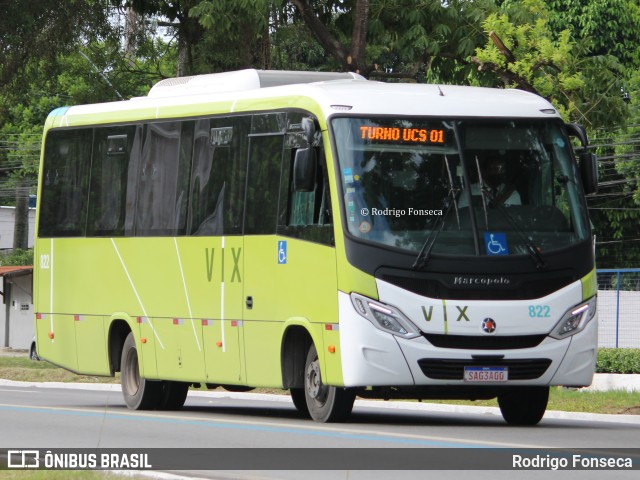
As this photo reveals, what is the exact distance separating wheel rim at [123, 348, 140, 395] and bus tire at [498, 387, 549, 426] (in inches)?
200

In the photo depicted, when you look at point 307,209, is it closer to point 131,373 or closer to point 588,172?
point 588,172

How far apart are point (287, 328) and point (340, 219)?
1.65 metres

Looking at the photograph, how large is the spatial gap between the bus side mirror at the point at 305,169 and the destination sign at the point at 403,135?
55 cm

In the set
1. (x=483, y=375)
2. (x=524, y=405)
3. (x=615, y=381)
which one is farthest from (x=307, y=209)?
(x=615, y=381)

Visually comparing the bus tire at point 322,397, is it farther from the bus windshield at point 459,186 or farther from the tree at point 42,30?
the tree at point 42,30

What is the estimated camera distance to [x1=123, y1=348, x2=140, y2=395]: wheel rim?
19.7 metres

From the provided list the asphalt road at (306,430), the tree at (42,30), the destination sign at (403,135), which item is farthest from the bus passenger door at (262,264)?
the tree at (42,30)

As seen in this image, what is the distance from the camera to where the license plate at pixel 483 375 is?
15039 mm

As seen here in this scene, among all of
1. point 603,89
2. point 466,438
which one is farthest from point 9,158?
point 466,438

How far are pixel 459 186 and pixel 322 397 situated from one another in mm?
2545

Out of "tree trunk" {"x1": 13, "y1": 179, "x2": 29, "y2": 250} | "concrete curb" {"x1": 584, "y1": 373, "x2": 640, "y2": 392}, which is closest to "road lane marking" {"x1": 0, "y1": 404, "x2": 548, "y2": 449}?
"concrete curb" {"x1": 584, "y1": 373, "x2": 640, "y2": 392}

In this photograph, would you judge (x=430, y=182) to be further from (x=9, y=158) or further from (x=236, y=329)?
(x=9, y=158)

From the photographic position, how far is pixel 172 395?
1995 cm

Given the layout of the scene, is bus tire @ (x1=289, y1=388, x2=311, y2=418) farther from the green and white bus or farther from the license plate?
the license plate
